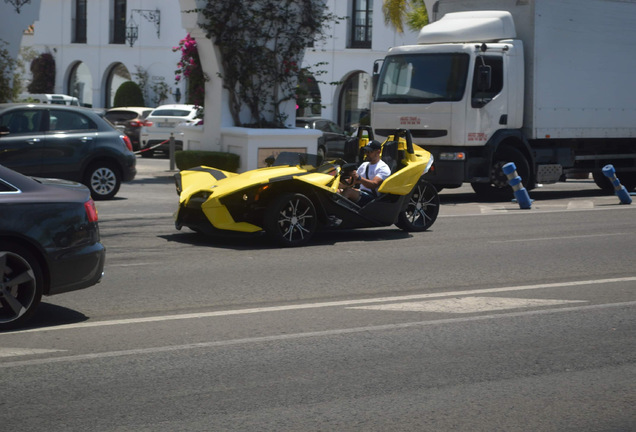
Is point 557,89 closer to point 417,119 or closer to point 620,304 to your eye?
point 417,119

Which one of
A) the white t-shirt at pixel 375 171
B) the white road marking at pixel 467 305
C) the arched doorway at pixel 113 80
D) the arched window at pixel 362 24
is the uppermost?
the arched window at pixel 362 24

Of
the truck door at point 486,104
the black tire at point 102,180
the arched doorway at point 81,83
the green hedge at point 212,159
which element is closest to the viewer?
the black tire at point 102,180

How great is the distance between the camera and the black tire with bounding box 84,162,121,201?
16828 mm

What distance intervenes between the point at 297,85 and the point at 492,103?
6.03 metres

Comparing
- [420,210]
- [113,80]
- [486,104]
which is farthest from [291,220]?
[113,80]

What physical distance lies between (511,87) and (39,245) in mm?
13131

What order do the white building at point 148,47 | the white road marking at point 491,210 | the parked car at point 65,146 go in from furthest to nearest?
1. the white building at point 148,47
2. the white road marking at point 491,210
3. the parked car at point 65,146

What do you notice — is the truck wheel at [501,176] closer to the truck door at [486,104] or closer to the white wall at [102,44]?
the truck door at [486,104]

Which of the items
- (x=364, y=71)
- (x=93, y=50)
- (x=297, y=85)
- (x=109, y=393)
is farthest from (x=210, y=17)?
(x=93, y=50)

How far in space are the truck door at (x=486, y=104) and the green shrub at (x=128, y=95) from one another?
1003 inches

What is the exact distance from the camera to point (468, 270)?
10469 millimetres

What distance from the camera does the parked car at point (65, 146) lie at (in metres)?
16.0

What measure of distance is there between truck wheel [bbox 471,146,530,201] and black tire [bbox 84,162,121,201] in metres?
6.99

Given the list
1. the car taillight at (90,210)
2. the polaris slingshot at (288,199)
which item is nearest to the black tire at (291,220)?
the polaris slingshot at (288,199)
